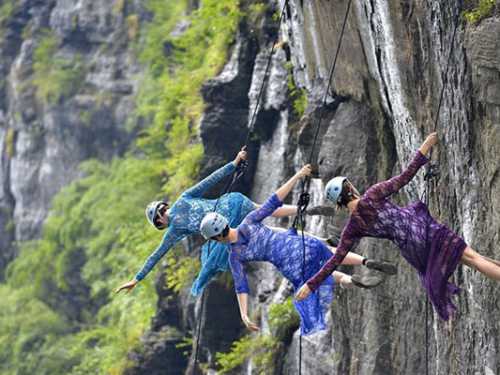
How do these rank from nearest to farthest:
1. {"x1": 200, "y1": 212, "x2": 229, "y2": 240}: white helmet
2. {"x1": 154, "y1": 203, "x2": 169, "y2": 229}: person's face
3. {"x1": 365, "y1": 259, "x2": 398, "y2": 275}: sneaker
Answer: {"x1": 200, "y1": 212, "x2": 229, "y2": 240}: white helmet, {"x1": 365, "y1": 259, "x2": 398, "y2": 275}: sneaker, {"x1": 154, "y1": 203, "x2": 169, "y2": 229}: person's face

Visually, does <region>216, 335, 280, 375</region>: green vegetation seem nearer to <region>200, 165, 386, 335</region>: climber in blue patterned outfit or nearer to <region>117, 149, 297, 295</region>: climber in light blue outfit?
<region>117, 149, 297, 295</region>: climber in light blue outfit

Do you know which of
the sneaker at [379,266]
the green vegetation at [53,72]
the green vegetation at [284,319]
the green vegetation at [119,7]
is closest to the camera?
the sneaker at [379,266]

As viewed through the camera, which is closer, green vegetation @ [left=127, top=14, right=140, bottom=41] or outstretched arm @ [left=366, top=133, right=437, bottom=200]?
outstretched arm @ [left=366, top=133, right=437, bottom=200]

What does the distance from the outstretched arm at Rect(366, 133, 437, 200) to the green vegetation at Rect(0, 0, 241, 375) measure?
14.4 m

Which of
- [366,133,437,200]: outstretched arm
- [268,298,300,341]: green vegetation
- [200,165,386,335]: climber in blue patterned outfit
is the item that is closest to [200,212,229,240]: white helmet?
[200,165,386,335]: climber in blue patterned outfit

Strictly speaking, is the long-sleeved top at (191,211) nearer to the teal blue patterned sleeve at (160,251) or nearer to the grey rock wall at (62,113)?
the teal blue patterned sleeve at (160,251)

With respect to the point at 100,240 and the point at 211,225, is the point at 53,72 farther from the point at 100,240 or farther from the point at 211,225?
the point at 211,225

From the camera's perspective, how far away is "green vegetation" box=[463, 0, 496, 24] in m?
7.85

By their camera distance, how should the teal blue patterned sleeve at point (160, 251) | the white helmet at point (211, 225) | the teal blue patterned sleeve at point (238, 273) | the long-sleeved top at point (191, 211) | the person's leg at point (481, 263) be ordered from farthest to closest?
the long-sleeved top at point (191, 211) < the teal blue patterned sleeve at point (160, 251) < the teal blue patterned sleeve at point (238, 273) < the white helmet at point (211, 225) < the person's leg at point (481, 263)

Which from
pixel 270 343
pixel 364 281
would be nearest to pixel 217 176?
pixel 364 281

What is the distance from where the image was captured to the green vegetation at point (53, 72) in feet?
116

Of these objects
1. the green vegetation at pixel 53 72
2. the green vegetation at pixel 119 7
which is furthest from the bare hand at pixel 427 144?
the green vegetation at pixel 119 7

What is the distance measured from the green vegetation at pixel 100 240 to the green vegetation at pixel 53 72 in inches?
1.7

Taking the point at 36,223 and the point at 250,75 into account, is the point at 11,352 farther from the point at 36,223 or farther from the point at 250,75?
the point at 250,75
